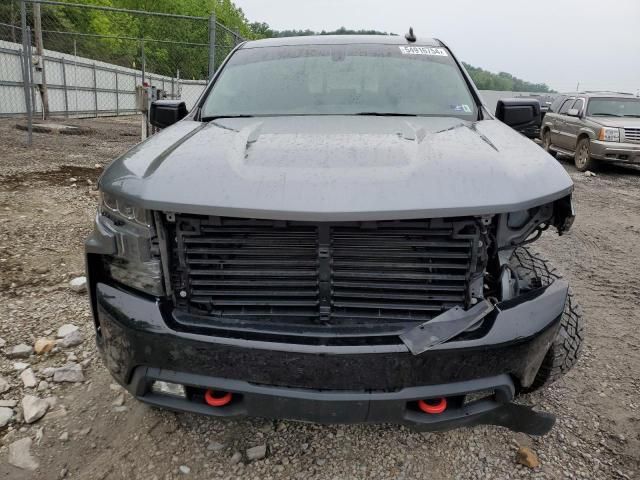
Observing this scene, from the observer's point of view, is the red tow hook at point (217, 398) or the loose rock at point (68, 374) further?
the loose rock at point (68, 374)

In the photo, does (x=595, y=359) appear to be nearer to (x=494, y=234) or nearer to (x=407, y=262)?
(x=494, y=234)

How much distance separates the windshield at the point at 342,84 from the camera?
2.84m

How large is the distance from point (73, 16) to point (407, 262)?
83.3 ft

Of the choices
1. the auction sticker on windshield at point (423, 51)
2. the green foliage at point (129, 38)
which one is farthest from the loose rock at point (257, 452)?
the green foliage at point (129, 38)

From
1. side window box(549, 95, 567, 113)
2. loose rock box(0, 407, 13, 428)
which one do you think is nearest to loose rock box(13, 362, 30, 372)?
loose rock box(0, 407, 13, 428)

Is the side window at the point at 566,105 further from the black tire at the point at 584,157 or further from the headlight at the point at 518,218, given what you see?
the headlight at the point at 518,218

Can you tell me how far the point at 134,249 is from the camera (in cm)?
179

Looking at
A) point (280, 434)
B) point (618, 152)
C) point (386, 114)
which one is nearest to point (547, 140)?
point (618, 152)

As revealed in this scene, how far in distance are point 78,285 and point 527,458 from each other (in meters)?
3.03

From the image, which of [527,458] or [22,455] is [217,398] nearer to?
[22,455]

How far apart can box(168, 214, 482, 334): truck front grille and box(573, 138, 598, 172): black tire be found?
1023 centimetres

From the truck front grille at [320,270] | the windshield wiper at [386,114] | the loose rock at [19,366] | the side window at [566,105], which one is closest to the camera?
the truck front grille at [320,270]

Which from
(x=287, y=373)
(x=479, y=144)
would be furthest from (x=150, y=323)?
(x=479, y=144)

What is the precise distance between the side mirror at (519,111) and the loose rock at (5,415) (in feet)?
10.6
